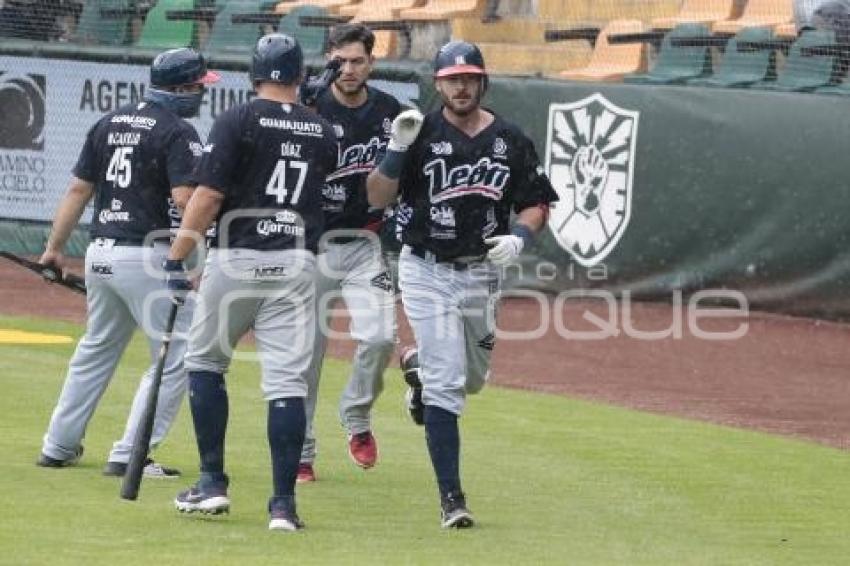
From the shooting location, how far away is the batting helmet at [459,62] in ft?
25.1

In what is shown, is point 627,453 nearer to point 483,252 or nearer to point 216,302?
point 483,252

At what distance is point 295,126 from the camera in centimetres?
738

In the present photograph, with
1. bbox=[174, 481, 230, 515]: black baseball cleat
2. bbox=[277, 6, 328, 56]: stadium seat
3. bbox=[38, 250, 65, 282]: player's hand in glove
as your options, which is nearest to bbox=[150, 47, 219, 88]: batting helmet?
bbox=[38, 250, 65, 282]: player's hand in glove

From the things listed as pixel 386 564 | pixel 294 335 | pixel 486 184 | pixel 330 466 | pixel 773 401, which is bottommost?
pixel 773 401

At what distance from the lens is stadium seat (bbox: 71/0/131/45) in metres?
19.9

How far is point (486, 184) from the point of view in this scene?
780 cm

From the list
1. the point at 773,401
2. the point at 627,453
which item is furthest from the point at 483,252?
the point at 773,401

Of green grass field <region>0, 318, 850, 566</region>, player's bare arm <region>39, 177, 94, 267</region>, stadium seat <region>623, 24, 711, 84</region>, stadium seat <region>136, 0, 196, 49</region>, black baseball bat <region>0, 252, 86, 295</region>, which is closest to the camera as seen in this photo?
green grass field <region>0, 318, 850, 566</region>

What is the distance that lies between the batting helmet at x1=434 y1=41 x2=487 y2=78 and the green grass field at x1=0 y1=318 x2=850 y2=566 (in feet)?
5.91

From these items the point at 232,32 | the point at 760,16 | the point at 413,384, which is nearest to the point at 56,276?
the point at 413,384

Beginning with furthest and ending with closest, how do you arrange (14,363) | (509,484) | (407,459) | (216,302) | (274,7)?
(274,7) < (14,363) < (407,459) < (509,484) < (216,302)

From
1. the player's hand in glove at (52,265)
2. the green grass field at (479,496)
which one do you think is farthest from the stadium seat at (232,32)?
the player's hand in glove at (52,265)

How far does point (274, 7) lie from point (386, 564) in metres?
13.9

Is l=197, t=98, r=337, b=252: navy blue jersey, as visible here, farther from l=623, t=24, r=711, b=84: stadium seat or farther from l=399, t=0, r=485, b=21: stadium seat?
l=399, t=0, r=485, b=21: stadium seat
